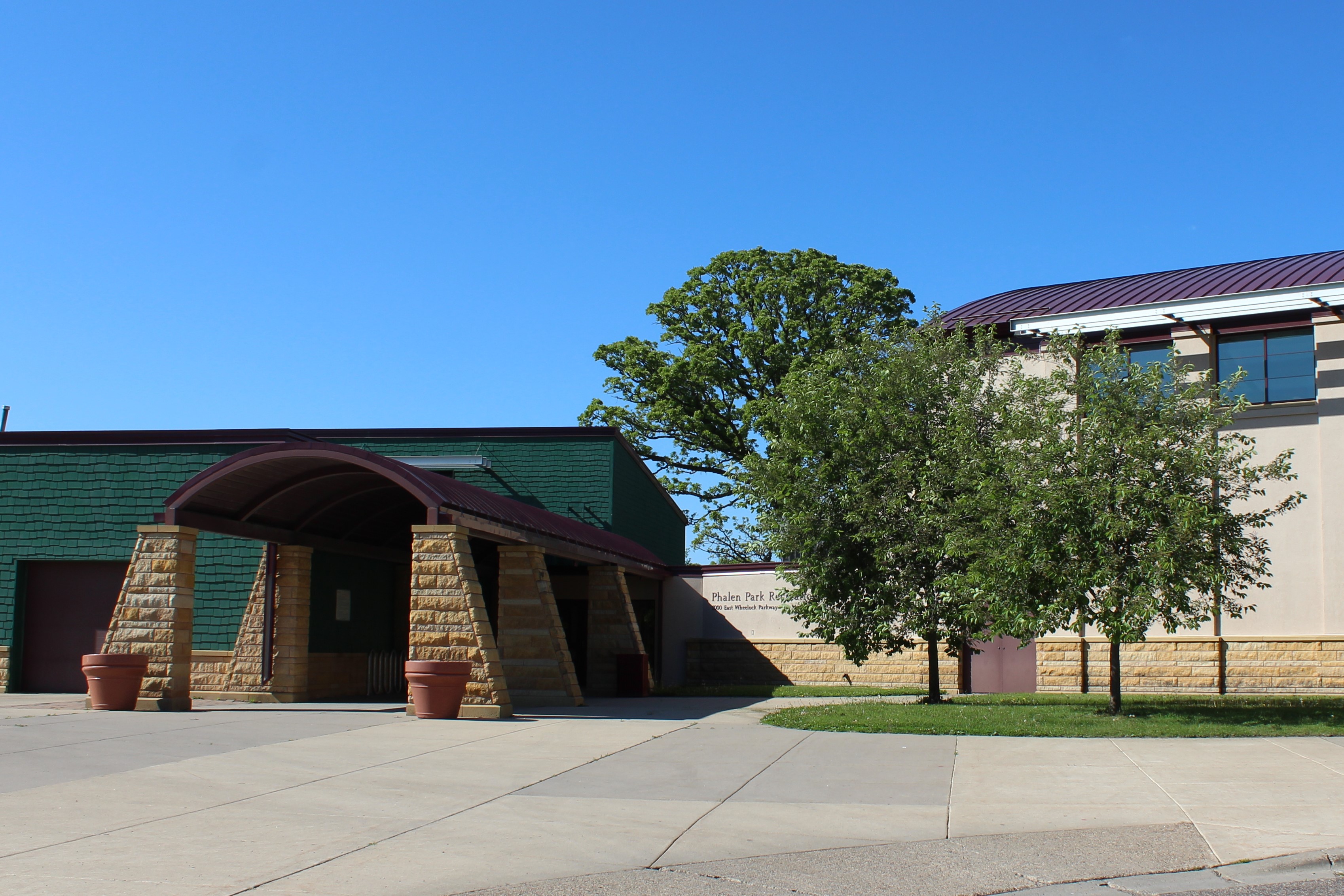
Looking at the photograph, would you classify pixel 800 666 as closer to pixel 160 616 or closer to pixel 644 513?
→ pixel 644 513

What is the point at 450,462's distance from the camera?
25.9 meters

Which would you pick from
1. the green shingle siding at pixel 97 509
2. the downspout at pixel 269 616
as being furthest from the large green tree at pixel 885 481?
the green shingle siding at pixel 97 509

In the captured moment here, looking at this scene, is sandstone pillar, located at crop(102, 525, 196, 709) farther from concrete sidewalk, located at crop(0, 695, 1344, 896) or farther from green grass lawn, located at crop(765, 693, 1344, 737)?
green grass lawn, located at crop(765, 693, 1344, 737)

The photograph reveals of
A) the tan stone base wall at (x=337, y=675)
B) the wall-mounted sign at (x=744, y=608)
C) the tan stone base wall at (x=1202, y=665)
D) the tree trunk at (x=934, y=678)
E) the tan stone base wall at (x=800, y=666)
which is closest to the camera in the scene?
the tree trunk at (x=934, y=678)

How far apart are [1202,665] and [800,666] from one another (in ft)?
30.3

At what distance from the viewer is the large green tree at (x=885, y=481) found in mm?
19031

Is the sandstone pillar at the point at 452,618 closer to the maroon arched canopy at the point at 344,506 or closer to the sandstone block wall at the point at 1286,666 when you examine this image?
the maroon arched canopy at the point at 344,506

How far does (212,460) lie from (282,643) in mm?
5419

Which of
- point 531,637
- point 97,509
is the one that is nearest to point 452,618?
point 531,637

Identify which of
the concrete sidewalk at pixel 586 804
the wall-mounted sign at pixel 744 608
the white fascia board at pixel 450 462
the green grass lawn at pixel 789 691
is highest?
the white fascia board at pixel 450 462

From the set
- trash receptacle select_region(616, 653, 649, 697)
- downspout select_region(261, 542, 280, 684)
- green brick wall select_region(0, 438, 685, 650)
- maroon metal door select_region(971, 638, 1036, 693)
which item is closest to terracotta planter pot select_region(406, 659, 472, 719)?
downspout select_region(261, 542, 280, 684)

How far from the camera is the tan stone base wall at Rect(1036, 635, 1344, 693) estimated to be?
2333cm

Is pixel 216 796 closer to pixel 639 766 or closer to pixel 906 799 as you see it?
pixel 639 766

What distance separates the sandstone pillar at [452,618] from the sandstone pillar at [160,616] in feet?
13.8
